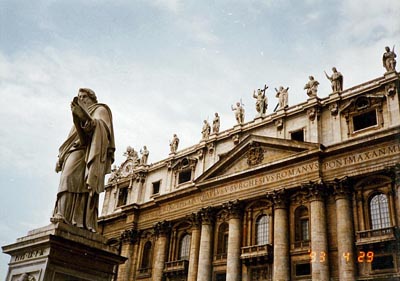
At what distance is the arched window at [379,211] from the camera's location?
73.3ft

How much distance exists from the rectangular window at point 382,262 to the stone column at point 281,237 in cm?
481

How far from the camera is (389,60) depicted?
25422 mm

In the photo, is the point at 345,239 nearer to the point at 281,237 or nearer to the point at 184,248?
the point at 281,237

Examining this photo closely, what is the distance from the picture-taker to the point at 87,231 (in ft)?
24.6

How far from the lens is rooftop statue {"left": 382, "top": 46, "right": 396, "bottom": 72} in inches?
995

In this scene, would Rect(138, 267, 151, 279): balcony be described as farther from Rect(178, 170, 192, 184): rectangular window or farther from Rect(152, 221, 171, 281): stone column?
Rect(178, 170, 192, 184): rectangular window

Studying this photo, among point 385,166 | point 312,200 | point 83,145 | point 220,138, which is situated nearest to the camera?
point 83,145

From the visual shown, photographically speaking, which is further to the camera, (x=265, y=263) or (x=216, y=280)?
(x=216, y=280)

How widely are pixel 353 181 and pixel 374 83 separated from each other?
6.34 m

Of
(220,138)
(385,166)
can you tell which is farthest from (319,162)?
(220,138)

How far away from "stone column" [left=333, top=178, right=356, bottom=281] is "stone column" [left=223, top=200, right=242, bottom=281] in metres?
6.61

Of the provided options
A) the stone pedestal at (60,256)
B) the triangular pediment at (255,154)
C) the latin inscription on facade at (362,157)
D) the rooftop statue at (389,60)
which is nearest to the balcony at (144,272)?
the triangular pediment at (255,154)

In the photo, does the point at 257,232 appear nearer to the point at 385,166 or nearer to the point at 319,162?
the point at 319,162

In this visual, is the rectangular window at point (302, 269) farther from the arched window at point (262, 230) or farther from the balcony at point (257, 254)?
the arched window at point (262, 230)
